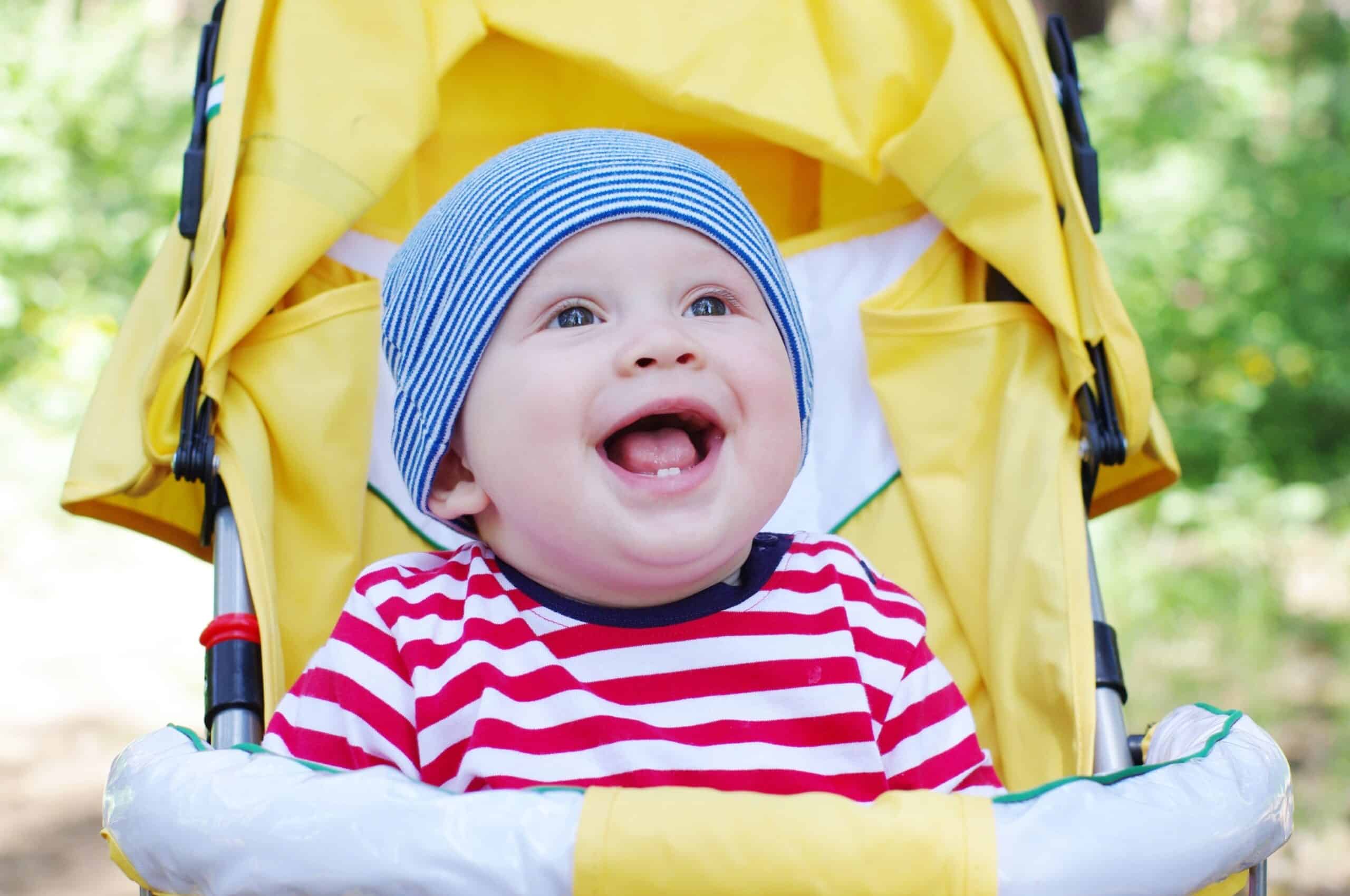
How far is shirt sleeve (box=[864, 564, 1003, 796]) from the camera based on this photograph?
1.41m

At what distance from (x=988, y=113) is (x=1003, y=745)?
33.3 inches

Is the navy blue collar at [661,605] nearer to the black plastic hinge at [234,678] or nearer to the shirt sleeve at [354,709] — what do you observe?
the shirt sleeve at [354,709]

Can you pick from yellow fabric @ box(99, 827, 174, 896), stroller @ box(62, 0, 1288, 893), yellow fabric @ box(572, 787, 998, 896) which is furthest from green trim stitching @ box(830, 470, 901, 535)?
yellow fabric @ box(99, 827, 174, 896)

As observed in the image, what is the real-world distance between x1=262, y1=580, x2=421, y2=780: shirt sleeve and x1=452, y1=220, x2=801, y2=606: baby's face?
0.58 ft

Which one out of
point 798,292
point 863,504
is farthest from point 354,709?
point 798,292

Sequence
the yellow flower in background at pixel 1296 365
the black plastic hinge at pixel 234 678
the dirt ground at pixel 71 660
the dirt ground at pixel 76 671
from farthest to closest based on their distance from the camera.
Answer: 1. the yellow flower in background at pixel 1296 365
2. the dirt ground at pixel 71 660
3. the dirt ground at pixel 76 671
4. the black plastic hinge at pixel 234 678

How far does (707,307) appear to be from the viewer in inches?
54.6

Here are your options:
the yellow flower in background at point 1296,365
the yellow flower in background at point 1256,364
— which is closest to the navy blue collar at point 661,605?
the yellow flower in background at point 1256,364

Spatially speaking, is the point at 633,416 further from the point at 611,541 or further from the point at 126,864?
the point at 126,864

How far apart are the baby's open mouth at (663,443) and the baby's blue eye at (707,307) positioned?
0.38ft

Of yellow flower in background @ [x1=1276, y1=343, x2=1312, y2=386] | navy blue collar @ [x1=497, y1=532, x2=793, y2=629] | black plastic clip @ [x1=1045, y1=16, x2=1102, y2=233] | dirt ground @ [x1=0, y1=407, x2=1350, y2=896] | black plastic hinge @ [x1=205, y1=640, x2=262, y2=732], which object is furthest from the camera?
yellow flower in background @ [x1=1276, y1=343, x2=1312, y2=386]

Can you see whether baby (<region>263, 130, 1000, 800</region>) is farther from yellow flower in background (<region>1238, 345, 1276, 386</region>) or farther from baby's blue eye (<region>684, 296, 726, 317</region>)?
yellow flower in background (<region>1238, 345, 1276, 386</region>)

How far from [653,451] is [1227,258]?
3151 millimetres

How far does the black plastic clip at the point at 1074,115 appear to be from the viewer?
73.9 inches
